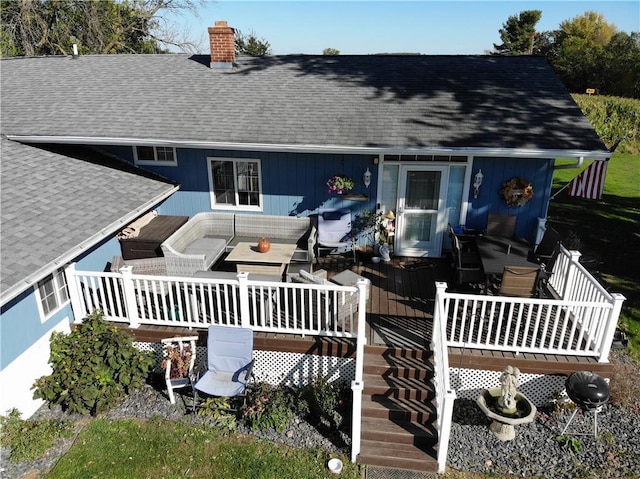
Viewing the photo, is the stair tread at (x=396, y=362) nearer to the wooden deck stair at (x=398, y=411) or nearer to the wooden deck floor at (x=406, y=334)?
the wooden deck stair at (x=398, y=411)

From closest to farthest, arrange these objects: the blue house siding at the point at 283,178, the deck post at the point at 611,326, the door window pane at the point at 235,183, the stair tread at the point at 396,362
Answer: the deck post at the point at 611,326, the stair tread at the point at 396,362, the blue house siding at the point at 283,178, the door window pane at the point at 235,183

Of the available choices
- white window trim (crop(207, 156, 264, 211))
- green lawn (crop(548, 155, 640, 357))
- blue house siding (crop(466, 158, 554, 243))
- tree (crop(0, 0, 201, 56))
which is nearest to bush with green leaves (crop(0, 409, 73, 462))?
white window trim (crop(207, 156, 264, 211))

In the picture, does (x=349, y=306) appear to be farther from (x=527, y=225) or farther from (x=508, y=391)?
(x=527, y=225)

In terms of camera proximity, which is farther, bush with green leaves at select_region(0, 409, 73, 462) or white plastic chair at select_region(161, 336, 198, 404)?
white plastic chair at select_region(161, 336, 198, 404)

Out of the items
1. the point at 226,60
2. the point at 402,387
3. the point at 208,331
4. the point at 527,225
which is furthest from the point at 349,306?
the point at 226,60

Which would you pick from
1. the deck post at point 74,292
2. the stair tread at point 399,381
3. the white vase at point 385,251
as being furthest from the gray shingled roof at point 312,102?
the stair tread at point 399,381

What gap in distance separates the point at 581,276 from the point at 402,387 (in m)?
3.46

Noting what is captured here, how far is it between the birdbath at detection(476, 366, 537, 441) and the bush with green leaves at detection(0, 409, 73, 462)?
19.0 ft

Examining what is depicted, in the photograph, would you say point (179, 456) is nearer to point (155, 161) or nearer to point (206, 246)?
point (206, 246)

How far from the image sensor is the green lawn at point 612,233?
9.34m

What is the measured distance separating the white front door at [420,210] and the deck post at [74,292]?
20.2 feet

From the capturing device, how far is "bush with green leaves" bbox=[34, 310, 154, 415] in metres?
6.37

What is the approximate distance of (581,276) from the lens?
23.1ft

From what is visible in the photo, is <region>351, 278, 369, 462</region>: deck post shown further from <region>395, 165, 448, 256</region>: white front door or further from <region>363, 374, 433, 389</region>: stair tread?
<region>395, 165, 448, 256</region>: white front door
